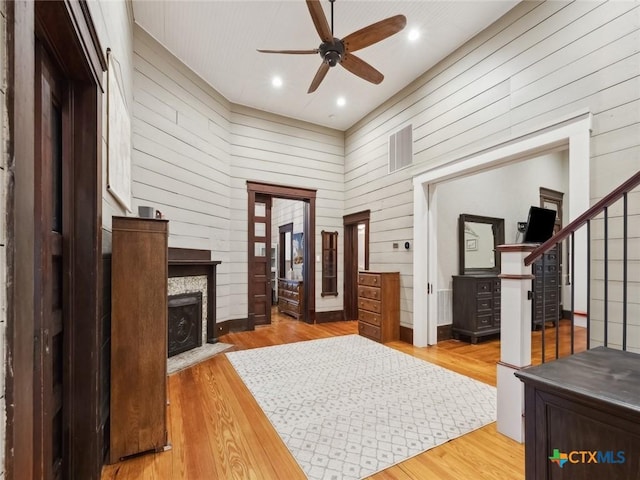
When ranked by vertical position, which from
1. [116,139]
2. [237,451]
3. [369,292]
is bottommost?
[237,451]

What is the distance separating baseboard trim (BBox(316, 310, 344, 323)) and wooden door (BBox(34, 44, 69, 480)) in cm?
467

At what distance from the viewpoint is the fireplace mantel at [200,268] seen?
3.83 meters

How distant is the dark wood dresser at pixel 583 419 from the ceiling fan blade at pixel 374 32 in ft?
9.12

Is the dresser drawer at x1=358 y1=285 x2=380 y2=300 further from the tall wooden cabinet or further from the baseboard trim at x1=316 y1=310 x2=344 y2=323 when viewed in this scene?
the tall wooden cabinet

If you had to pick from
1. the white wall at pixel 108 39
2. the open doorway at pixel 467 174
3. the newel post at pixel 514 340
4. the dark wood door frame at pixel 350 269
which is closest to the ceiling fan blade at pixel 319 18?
the white wall at pixel 108 39

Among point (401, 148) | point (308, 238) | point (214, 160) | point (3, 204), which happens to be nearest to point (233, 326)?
point (308, 238)

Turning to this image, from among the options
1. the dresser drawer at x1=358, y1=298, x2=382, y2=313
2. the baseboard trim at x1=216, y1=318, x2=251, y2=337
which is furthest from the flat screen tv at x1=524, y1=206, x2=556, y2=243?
the baseboard trim at x1=216, y1=318, x2=251, y2=337

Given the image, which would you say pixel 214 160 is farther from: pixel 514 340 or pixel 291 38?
pixel 514 340

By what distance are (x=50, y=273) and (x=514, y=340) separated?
2799 mm

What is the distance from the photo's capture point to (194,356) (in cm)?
373

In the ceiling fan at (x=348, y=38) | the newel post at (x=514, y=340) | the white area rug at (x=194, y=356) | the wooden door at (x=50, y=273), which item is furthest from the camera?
the white area rug at (x=194, y=356)

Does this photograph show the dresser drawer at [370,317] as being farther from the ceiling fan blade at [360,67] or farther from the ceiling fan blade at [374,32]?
the ceiling fan blade at [374,32]

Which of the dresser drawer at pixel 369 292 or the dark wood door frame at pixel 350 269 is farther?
the dark wood door frame at pixel 350 269

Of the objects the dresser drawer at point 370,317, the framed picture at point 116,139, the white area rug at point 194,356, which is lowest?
the white area rug at point 194,356
